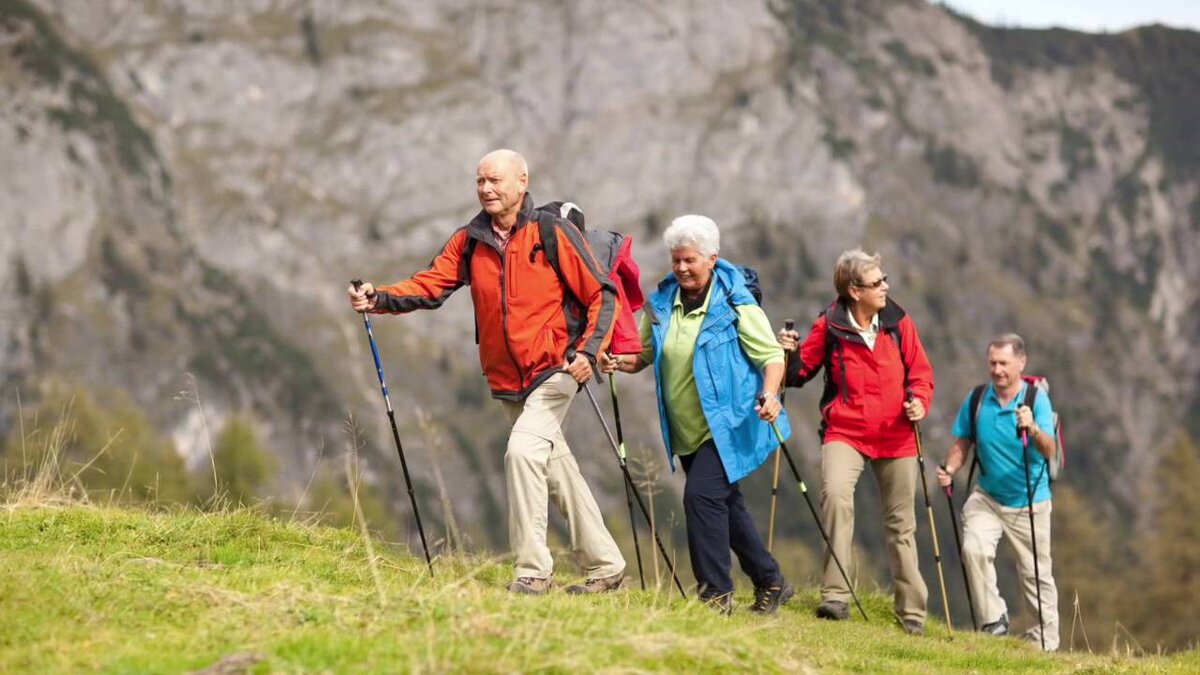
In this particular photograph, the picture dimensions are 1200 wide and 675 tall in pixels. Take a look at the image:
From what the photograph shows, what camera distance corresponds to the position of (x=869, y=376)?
13203mm

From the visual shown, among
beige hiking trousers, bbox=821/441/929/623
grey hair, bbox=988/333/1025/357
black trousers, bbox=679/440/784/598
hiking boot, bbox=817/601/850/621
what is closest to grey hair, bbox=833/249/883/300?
beige hiking trousers, bbox=821/441/929/623

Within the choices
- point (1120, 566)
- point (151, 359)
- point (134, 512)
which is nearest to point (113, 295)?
point (151, 359)

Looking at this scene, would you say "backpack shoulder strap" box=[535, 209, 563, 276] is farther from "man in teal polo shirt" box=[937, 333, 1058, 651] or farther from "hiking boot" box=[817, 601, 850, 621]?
"man in teal polo shirt" box=[937, 333, 1058, 651]

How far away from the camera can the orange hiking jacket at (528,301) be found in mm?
10742

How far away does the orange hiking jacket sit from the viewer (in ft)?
35.2

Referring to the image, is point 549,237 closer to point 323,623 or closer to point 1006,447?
point 323,623

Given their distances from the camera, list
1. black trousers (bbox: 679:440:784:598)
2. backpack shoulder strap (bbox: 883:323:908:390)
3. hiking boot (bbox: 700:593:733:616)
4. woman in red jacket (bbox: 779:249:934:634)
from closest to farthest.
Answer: hiking boot (bbox: 700:593:733:616) < black trousers (bbox: 679:440:784:598) < woman in red jacket (bbox: 779:249:934:634) < backpack shoulder strap (bbox: 883:323:908:390)

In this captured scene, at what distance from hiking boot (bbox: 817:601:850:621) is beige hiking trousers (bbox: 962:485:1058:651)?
204 cm

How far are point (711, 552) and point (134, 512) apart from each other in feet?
15.7

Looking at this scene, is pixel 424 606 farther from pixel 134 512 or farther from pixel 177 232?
pixel 177 232

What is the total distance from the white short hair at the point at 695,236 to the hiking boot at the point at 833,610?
12.1 feet

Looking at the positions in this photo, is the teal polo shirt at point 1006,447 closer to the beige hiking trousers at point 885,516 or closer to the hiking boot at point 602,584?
the beige hiking trousers at point 885,516

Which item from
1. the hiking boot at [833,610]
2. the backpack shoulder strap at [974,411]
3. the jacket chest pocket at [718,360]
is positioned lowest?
the hiking boot at [833,610]

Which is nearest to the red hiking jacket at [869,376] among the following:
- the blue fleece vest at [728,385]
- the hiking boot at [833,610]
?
the hiking boot at [833,610]
